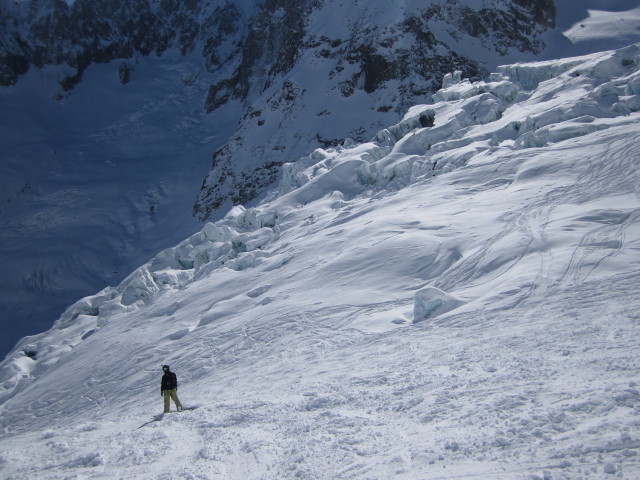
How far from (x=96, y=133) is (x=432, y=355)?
197 feet

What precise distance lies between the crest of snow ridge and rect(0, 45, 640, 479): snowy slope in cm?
13

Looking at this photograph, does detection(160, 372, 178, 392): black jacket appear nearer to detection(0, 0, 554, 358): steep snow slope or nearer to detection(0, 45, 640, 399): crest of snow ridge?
detection(0, 45, 640, 399): crest of snow ridge

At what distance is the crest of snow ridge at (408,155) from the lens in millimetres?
21722

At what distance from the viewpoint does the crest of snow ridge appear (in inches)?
855

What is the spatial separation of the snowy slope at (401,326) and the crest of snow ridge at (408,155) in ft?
0.43

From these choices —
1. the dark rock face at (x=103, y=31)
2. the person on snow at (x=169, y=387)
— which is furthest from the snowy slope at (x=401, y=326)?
the dark rock face at (x=103, y=31)

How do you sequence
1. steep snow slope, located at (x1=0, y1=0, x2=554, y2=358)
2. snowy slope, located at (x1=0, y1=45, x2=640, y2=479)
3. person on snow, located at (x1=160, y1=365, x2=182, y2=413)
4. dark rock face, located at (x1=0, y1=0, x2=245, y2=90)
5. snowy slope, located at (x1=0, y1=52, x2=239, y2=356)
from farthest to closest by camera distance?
dark rock face, located at (x1=0, y1=0, x2=245, y2=90)
snowy slope, located at (x1=0, y1=52, x2=239, y2=356)
steep snow slope, located at (x1=0, y1=0, x2=554, y2=358)
person on snow, located at (x1=160, y1=365, x2=182, y2=413)
snowy slope, located at (x1=0, y1=45, x2=640, y2=479)

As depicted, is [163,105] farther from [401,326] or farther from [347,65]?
[401,326]

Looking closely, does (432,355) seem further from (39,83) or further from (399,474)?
(39,83)

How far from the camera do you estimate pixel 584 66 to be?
86.4ft

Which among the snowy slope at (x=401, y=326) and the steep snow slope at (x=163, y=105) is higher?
the steep snow slope at (x=163, y=105)

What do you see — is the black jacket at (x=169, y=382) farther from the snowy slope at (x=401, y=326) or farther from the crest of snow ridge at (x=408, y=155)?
the crest of snow ridge at (x=408, y=155)

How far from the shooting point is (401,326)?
11.5 m

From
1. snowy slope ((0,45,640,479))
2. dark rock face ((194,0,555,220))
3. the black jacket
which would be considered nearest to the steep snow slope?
dark rock face ((194,0,555,220))
